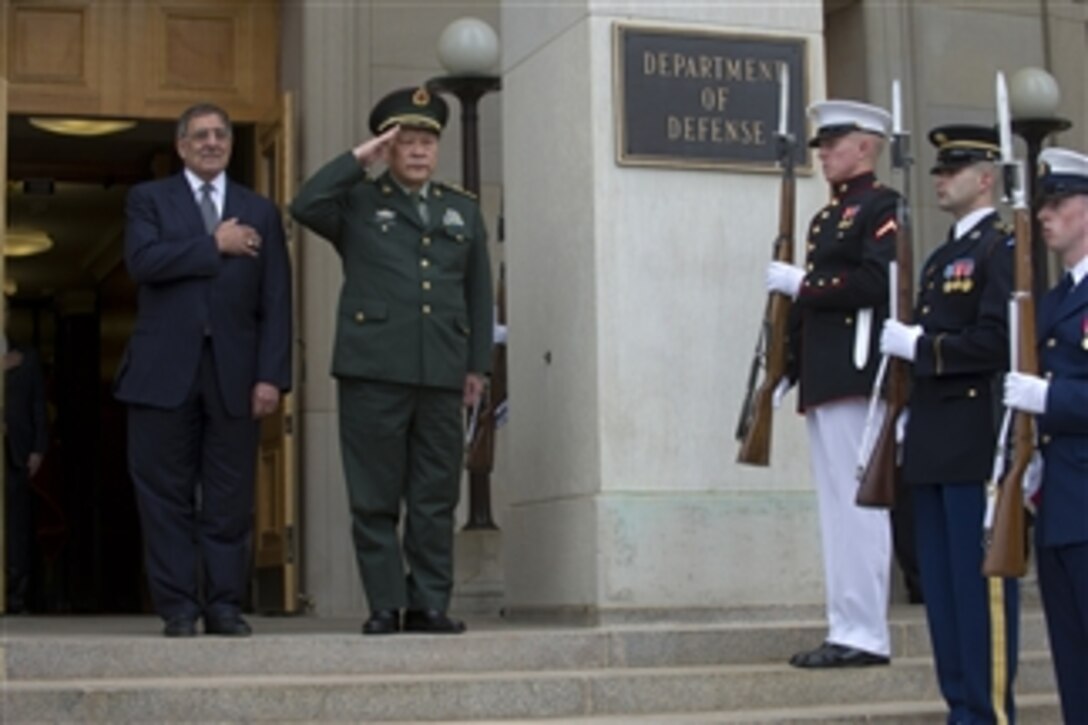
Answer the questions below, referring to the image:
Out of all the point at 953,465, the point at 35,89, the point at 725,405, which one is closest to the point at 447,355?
the point at 725,405

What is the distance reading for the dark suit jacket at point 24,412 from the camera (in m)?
13.3

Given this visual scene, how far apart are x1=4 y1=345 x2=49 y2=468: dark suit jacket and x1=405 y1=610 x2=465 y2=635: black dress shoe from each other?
20.1ft

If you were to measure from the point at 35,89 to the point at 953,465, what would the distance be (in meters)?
7.16

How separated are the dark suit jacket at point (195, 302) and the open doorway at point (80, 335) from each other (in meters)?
6.18

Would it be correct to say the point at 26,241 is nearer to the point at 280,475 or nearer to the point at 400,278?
the point at 280,475

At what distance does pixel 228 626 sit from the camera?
298 inches

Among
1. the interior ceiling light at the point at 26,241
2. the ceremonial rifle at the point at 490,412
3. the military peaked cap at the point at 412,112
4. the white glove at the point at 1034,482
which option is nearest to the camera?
the white glove at the point at 1034,482

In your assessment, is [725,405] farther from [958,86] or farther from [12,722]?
[958,86]

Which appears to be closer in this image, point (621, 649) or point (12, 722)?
point (12, 722)

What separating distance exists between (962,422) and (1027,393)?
1.99 ft

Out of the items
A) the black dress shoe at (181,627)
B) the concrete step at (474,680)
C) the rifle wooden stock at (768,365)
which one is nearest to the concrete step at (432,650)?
the concrete step at (474,680)

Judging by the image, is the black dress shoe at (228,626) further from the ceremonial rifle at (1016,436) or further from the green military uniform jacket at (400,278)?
the ceremonial rifle at (1016,436)

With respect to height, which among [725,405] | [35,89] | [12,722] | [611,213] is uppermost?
[35,89]

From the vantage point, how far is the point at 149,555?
299 inches
